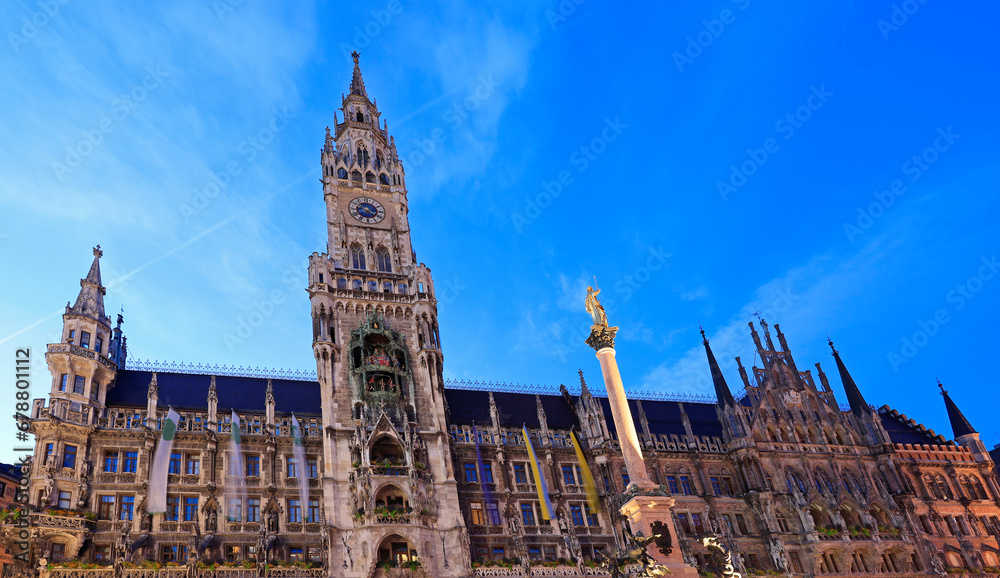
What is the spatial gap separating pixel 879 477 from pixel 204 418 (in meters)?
63.0

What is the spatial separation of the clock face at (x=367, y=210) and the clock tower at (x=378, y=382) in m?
0.11

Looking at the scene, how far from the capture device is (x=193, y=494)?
53.5 meters

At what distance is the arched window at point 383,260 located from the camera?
2749 inches

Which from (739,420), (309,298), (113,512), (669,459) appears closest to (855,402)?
(739,420)

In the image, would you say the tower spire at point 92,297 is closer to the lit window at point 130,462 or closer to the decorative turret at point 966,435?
the lit window at point 130,462

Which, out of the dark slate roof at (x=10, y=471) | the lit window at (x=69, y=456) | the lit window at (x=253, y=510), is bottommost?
the lit window at (x=253, y=510)

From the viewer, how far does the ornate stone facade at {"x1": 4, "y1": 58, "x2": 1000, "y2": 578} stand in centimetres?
5238

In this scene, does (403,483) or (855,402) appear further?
(855,402)

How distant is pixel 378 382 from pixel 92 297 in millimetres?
23983

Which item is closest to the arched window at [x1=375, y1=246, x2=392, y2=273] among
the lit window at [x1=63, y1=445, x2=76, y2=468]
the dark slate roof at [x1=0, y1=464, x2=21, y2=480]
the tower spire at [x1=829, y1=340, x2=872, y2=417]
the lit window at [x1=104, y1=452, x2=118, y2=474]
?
the lit window at [x1=104, y1=452, x2=118, y2=474]

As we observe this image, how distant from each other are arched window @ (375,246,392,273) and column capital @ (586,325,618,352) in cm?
2905


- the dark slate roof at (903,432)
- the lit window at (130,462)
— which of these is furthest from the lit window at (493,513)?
the dark slate roof at (903,432)

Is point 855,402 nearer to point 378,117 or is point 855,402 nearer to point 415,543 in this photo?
point 415,543

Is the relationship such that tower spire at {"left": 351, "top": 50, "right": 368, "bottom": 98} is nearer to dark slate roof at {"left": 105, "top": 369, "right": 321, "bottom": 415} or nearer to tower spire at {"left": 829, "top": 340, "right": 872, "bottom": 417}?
dark slate roof at {"left": 105, "top": 369, "right": 321, "bottom": 415}
